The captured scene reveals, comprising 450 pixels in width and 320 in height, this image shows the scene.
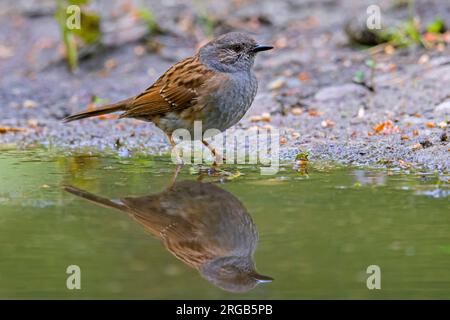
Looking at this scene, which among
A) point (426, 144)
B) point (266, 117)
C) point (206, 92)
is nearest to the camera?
point (426, 144)

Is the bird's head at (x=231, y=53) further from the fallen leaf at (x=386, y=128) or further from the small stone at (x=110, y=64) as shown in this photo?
the small stone at (x=110, y=64)

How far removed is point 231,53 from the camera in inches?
293

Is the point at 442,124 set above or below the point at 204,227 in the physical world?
above

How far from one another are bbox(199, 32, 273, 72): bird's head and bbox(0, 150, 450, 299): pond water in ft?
3.21

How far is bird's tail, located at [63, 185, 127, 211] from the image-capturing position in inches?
222

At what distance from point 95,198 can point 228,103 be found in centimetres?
164

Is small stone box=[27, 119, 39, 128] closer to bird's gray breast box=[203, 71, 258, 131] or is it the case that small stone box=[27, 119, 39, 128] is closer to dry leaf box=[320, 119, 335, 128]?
bird's gray breast box=[203, 71, 258, 131]

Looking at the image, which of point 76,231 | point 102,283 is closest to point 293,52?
point 76,231

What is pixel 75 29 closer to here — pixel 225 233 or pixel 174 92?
pixel 174 92

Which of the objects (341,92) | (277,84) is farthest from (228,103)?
(277,84)

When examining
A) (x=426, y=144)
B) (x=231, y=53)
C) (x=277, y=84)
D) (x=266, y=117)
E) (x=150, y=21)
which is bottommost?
(x=426, y=144)

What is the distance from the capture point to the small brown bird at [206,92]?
7113mm

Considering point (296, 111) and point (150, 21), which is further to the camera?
point (150, 21)

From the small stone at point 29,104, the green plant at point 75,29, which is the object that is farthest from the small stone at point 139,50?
the small stone at point 29,104
